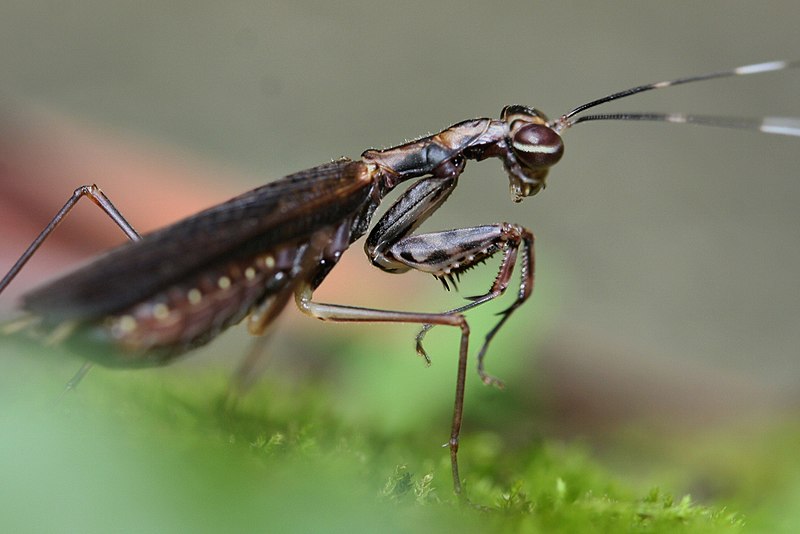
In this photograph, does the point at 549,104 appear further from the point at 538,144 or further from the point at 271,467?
the point at 271,467

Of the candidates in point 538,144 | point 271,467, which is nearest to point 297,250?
point 538,144

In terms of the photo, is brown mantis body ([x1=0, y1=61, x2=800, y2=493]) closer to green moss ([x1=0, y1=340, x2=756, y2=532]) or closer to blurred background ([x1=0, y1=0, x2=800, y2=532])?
green moss ([x1=0, y1=340, x2=756, y2=532])

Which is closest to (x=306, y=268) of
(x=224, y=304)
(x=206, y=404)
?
(x=224, y=304)

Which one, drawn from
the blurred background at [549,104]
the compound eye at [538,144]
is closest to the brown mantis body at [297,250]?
the compound eye at [538,144]

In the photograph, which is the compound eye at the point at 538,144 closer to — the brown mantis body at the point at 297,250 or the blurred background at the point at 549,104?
the brown mantis body at the point at 297,250

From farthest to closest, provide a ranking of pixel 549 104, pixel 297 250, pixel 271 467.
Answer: pixel 549 104
pixel 297 250
pixel 271 467

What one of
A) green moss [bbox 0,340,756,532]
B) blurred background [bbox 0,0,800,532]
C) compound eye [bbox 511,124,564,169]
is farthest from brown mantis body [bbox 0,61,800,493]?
blurred background [bbox 0,0,800,532]
